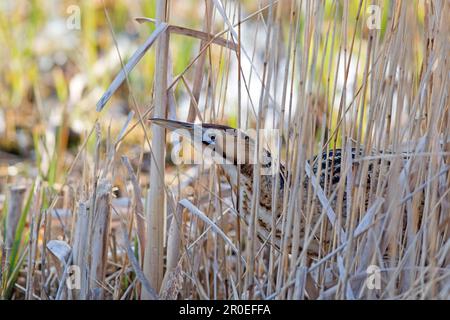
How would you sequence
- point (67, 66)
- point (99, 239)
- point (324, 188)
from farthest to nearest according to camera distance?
1. point (67, 66)
2. point (99, 239)
3. point (324, 188)

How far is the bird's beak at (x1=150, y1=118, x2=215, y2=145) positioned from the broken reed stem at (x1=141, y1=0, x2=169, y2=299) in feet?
0.09

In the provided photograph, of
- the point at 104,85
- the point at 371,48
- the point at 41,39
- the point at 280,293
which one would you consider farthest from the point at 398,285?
the point at 41,39

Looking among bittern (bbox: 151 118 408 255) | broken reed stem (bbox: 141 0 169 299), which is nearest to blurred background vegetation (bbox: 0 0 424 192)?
bittern (bbox: 151 118 408 255)

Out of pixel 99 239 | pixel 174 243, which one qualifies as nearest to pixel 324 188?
pixel 174 243

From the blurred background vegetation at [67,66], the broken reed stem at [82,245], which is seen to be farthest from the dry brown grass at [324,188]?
the blurred background vegetation at [67,66]

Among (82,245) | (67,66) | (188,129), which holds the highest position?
(67,66)

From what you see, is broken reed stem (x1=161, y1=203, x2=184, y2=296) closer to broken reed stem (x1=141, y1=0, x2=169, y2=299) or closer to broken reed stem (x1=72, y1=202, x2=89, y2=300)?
broken reed stem (x1=141, y1=0, x2=169, y2=299)

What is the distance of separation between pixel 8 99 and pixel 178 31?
6.43 ft

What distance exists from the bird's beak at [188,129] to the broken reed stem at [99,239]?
0.21 m

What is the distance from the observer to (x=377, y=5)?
5.41 feet

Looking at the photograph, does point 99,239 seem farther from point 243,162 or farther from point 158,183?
point 243,162

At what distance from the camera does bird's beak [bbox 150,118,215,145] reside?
1.73 m

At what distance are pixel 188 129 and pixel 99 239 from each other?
1.03ft

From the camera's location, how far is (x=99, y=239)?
72.7 inches
